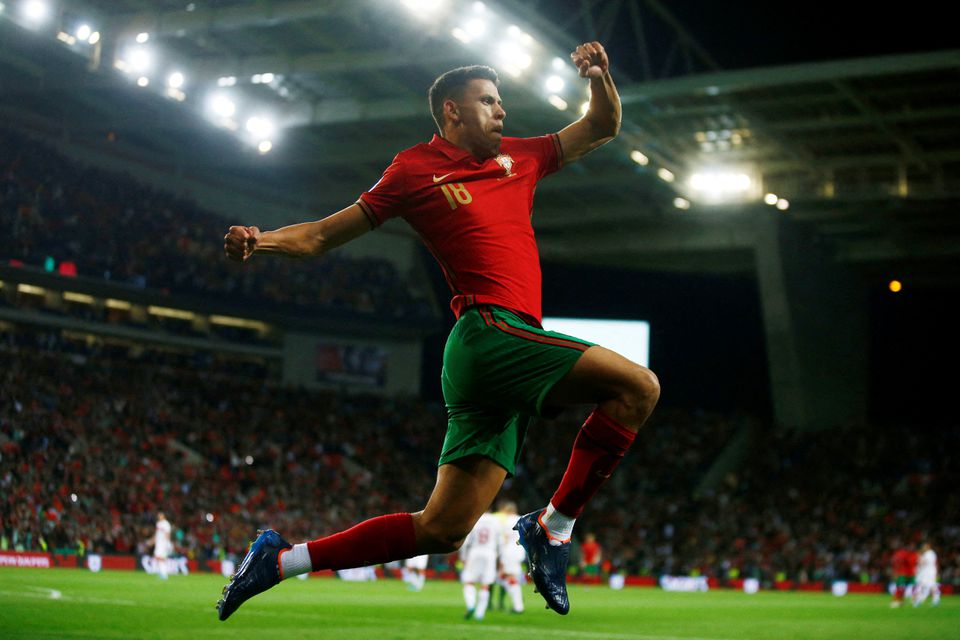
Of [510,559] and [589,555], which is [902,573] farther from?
[510,559]

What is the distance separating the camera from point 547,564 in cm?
515

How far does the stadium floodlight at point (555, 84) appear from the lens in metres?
26.9

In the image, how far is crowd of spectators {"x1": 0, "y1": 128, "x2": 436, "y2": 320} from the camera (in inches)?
1282

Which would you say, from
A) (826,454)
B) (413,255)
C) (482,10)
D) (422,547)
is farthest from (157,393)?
(422,547)

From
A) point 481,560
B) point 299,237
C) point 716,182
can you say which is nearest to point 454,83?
point 299,237

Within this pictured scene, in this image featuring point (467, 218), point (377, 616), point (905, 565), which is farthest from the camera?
point (905, 565)

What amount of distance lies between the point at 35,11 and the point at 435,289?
21749 millimetres

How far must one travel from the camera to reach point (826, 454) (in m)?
39.4

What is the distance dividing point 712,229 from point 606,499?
1006 cm

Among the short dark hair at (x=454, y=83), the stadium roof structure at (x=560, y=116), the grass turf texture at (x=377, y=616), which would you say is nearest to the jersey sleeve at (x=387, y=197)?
the short dark hair at (x=454, y=83)

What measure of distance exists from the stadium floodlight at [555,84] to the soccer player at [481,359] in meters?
21.7

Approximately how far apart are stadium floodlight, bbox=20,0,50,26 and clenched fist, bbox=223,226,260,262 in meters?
23.2

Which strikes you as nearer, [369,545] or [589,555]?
[369,545]

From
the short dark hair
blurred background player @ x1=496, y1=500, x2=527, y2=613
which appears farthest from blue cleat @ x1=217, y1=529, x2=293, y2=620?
blurred background player @ x1=496, y1=500, x2=527, y2=613
